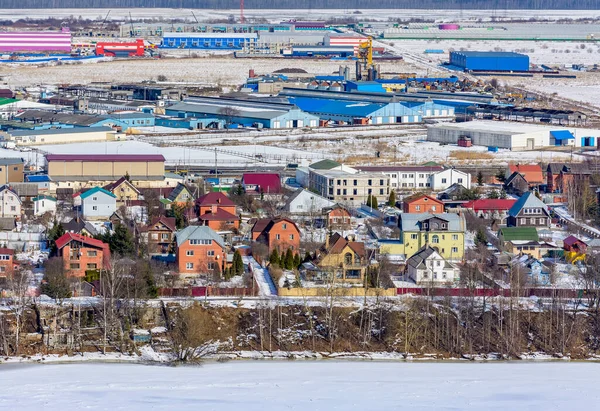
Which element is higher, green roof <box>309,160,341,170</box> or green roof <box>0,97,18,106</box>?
green roof <box>0,97,18,106</box>

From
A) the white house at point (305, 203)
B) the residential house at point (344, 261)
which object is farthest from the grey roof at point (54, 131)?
the residential house at point (344, 261)

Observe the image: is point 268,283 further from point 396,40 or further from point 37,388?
point 396,40

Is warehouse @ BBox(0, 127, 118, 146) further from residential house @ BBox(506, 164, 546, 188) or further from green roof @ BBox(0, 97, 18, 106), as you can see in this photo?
residential house @ BBox(506, 164, 546, 188)

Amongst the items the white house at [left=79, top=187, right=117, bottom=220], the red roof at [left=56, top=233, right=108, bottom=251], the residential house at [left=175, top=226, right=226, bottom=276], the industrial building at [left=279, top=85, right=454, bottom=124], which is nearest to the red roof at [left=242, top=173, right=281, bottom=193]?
the white house at [left=79, top=187, right=117, bottom=220]

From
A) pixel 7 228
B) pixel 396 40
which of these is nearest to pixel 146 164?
pixel 7 228

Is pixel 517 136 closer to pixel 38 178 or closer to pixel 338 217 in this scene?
pixel 338 217

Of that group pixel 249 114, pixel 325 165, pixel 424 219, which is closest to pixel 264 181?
pixel 325 165
